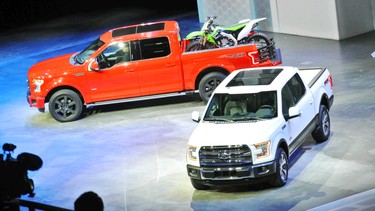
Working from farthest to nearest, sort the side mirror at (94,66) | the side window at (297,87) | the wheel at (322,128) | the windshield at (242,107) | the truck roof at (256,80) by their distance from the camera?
the side mirror at (94,66), the wheel at (322,128), the side window at (297,87), the truck roof at (256,80), the windshield at (242,107)

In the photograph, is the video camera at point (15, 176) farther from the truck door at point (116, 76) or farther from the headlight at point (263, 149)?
the truck door at point (116, 76)

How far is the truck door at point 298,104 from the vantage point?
41.7 feet

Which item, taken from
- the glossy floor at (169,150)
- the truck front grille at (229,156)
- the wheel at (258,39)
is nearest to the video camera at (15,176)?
the glossy floor at (169,150)

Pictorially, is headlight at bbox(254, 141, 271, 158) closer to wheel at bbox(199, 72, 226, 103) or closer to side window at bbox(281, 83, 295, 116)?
side window at bbox(281, 83, 295, 116)

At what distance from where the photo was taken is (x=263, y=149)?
1174cm

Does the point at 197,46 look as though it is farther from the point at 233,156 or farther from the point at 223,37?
the point at 233,156

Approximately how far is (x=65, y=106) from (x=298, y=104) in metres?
6.46

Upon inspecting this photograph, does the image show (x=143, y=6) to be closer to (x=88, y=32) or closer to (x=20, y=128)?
(x=88, y=32)

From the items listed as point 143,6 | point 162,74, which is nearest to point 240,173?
point 162,74

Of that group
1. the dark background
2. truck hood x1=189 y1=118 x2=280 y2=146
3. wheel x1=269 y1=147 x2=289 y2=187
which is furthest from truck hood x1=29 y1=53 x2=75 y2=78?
the dark background

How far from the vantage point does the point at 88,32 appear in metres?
29.4

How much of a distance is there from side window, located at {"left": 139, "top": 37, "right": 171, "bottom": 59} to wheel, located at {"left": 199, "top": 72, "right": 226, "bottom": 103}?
1098 mm

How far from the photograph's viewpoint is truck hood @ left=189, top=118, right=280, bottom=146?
465 inches

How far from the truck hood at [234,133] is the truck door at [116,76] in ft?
17.1
